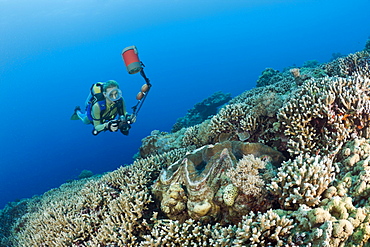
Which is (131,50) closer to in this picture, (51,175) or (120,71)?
(51,175)

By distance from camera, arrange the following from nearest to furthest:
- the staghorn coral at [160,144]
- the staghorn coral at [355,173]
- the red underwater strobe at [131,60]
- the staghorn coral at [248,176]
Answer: the staghorn coral at [355,173], the staghorn coral at [248,176], the red underwater strobe at [131,60], the staghorn coral at [160,144]

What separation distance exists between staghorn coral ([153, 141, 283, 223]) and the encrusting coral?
2 centimetres

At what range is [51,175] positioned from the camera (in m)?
42.3

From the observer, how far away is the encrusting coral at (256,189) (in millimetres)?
2393

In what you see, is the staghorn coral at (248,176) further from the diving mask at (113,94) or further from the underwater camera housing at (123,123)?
the diving mask at (113,94)

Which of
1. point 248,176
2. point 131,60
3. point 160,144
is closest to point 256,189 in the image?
point 248,176

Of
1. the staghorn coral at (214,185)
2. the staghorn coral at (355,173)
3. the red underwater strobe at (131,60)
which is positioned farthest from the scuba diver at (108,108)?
the staghorn coral at (355,173)

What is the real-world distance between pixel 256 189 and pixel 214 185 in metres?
0.66

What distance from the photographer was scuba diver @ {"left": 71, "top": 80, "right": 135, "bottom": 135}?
681 centimetres

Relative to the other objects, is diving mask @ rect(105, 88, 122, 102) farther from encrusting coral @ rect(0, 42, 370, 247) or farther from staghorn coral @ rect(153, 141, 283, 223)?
staghorn coral @ rect(153, 141, 283, 223)

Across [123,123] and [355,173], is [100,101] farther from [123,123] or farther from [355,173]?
[355,173]

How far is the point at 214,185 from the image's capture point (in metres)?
3.38

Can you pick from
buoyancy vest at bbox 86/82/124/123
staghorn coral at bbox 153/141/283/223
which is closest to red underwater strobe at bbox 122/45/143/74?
buoyancy vest at bbox 86/82/124/123

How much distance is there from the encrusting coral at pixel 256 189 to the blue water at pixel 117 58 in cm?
3556
